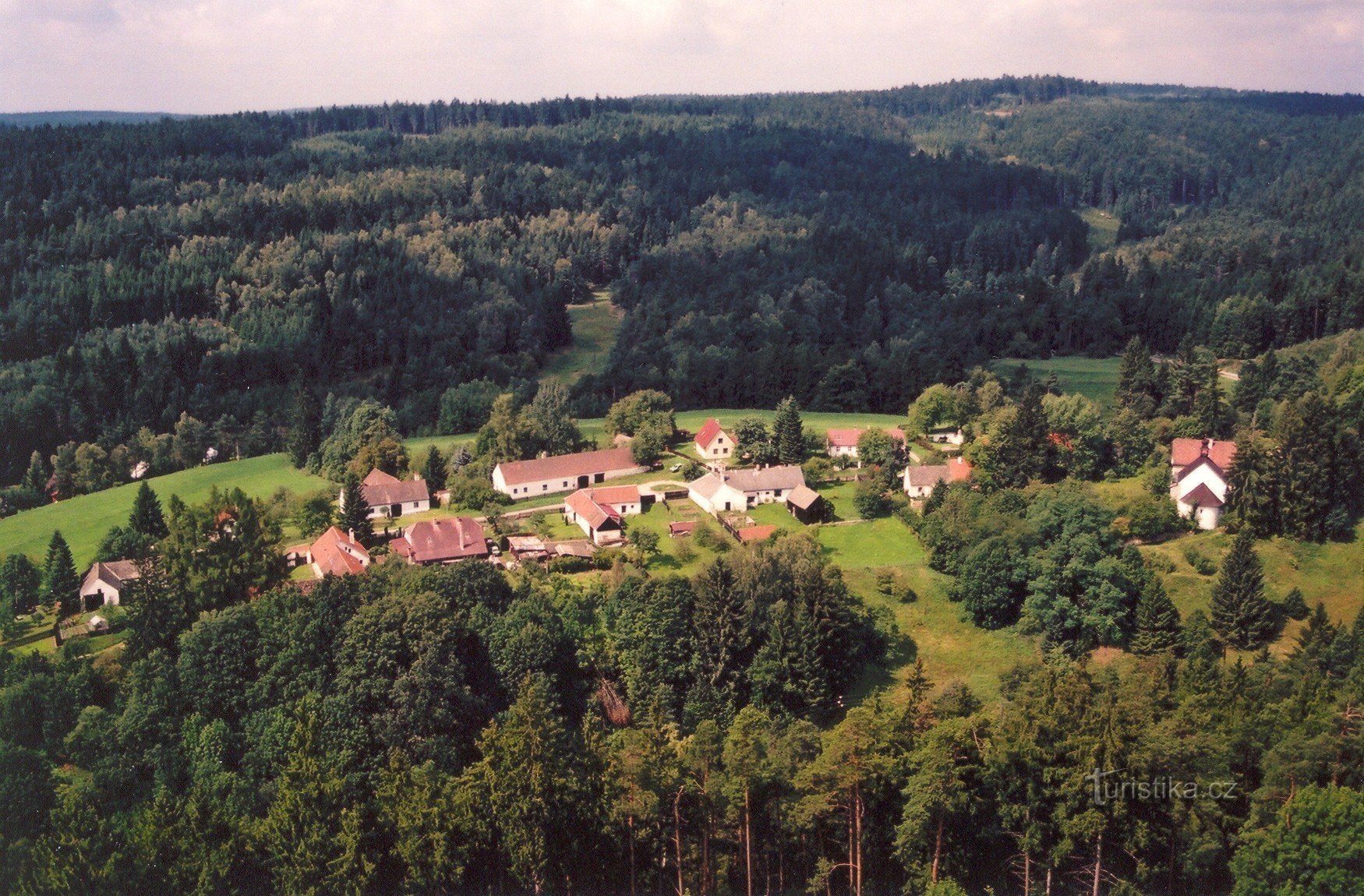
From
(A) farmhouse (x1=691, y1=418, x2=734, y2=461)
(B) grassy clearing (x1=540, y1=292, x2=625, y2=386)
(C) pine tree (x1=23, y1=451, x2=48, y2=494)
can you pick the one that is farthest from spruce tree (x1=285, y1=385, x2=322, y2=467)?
(A) farmhouse (x1=691, y1=418, x2=734, y2=461)

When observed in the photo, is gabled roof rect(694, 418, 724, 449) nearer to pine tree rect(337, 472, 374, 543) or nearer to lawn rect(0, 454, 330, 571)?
pine tree rect(337, 472, 374, 543)

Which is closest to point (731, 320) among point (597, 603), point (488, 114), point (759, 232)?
point (759, 232)

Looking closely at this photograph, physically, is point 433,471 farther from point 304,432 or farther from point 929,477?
point 929,477

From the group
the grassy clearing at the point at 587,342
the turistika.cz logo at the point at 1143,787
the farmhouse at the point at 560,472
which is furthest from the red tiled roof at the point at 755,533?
the grassy clearing at the point at 587,342

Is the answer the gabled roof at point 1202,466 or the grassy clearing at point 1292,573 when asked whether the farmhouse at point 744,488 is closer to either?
the grassy clearing at point 1292,573

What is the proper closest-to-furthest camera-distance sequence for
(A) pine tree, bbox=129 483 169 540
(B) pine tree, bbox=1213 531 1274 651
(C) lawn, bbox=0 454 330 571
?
(B) pine tree, bbox=1213 531 1274 651
(A) pine tree, bbox=129 483 169 540
(C) lawn, bbox=0 454 330 571
